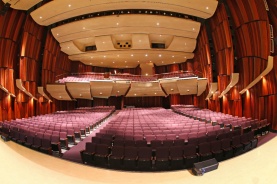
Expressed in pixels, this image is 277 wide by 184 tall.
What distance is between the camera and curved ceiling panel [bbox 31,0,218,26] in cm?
769

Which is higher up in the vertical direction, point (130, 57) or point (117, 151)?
point (130, 57)

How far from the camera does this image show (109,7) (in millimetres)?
8383

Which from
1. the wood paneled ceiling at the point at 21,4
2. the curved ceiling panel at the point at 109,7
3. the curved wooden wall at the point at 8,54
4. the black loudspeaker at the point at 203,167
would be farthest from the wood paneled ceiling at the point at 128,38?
the black loudspeaker at the point at 203,167

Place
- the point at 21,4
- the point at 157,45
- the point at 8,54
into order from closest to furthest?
the point at 21,4
the point at 8,54
the point at 157,45

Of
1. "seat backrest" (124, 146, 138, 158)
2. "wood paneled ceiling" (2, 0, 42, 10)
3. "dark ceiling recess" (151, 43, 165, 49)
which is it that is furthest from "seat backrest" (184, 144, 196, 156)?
"dark ceiling recess" (151, 43, 165, 49)

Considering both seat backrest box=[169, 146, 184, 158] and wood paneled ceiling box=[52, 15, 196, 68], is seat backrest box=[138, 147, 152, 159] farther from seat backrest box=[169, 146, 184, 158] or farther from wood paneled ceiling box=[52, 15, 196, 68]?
wood paneled ceiling box=[52, 15, 196, 68]

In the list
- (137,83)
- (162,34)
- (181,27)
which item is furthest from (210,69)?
(137,83)

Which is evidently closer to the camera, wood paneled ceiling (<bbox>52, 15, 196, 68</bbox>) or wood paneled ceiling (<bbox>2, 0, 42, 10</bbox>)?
wood paneled ceiling (<bbox>2, 0, 42, 10</bbox>)

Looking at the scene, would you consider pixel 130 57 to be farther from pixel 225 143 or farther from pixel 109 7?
pixel 225 143

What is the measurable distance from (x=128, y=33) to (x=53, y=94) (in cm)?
618

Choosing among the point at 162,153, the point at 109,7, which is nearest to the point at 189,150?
the point at 162,153

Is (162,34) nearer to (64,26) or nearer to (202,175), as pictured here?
(64,26)

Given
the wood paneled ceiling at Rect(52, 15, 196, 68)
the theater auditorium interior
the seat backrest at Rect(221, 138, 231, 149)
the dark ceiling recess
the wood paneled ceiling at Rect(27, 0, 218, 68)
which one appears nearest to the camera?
the theater auditorium interior

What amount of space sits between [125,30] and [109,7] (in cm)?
175
